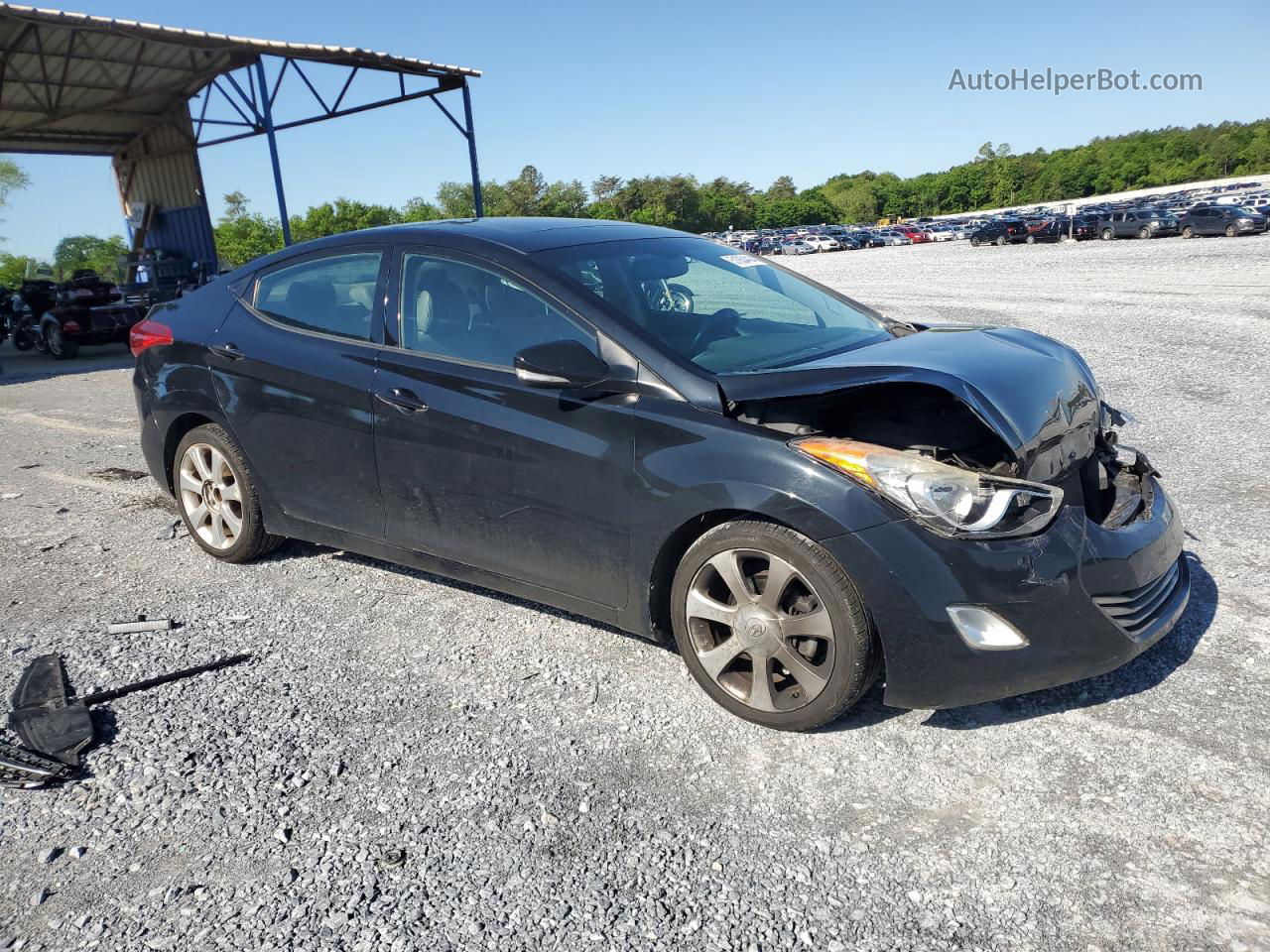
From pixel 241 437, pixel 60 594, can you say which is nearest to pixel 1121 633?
pixel 241 437

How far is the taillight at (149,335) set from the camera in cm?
477

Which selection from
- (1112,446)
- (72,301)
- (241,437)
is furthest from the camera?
(72,301)

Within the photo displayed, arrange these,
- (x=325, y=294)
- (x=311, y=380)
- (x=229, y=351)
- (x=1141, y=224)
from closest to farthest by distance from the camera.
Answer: (x=311, y=380)
(x=325, y=294)
(x=229, y=351)
(x=1141, y=224)

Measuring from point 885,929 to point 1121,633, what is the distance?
124 cm

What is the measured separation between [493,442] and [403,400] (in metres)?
0.51

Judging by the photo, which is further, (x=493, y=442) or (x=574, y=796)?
(x=493, y=442)

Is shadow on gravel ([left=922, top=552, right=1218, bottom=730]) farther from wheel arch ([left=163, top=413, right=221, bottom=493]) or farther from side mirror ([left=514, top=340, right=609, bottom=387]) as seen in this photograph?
wheel arch ([left=163, top=413, right=221, bottom=493])

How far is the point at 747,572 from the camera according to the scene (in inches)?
119

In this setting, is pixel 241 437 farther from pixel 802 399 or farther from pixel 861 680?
pixel 861 680

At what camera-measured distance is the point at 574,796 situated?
277 centimetres

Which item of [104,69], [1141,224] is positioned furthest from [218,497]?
[1141,224]

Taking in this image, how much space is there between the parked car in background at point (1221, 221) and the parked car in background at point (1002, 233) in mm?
7702

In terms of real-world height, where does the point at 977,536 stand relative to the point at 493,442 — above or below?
below

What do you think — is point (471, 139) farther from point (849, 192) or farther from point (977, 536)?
point (849, 192)
